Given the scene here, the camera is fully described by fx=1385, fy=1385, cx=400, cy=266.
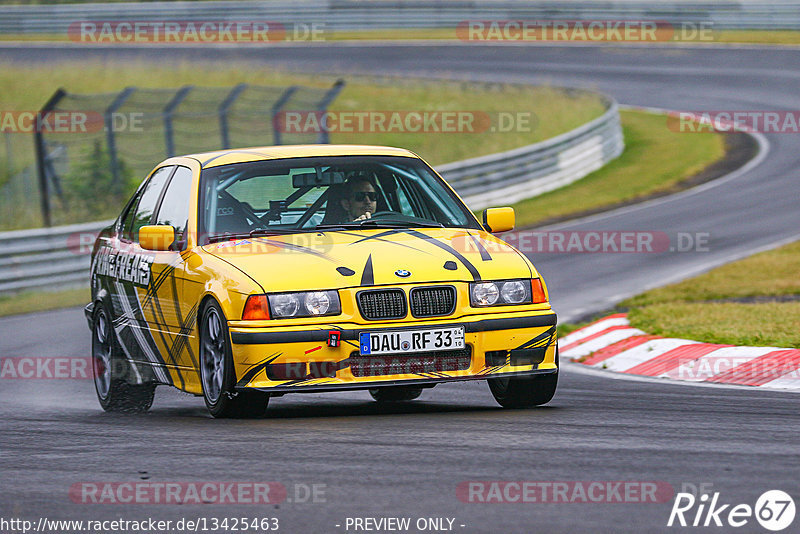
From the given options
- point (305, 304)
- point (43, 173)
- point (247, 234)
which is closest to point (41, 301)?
point (43, 173)

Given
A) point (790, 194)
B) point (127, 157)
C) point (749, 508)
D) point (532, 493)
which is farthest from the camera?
point (127, 157)

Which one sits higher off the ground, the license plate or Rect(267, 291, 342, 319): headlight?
Rect(267, 291, 342, 319): headlight

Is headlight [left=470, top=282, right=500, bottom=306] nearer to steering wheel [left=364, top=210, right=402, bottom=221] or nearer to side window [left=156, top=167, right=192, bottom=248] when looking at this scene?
steering wheel [left=364, top=210, right=402, bottom=221]

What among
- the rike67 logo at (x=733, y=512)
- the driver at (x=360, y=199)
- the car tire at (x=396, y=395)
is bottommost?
the car tire at (x=396, y=395)

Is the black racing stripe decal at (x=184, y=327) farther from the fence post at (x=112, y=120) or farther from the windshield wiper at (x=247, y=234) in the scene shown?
the fence post at (x=112, y=120)

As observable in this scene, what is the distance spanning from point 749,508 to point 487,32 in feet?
141

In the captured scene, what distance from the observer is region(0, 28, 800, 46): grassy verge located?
145ft

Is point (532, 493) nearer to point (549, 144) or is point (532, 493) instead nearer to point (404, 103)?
point (549, 144)

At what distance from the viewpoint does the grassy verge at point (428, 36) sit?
44250mm

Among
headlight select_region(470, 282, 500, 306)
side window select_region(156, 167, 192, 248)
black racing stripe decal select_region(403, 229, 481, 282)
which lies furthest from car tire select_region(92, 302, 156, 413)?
headlight select_region(470, 282, 500, 306)

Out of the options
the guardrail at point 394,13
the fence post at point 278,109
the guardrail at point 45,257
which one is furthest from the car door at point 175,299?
the guardrail at point 394,13

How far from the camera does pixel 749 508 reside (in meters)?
4.89

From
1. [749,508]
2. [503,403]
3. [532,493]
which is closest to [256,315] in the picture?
[503,403]

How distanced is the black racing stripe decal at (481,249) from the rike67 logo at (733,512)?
2735 millimetres
